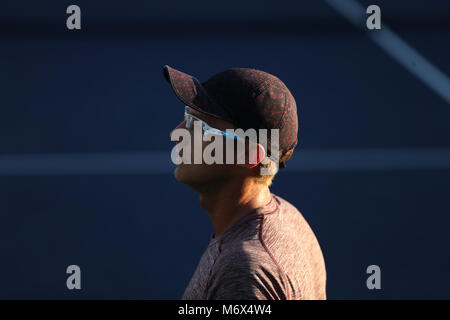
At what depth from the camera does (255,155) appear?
1.79 metres

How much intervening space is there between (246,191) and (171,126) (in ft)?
8.45

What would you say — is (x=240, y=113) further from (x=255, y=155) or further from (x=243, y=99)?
(x=255, y=155)

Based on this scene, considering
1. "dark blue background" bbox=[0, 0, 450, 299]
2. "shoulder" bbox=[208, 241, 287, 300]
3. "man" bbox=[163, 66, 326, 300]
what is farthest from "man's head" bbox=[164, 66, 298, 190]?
"dark blue background" bbox=[0, 0, 450, 299]

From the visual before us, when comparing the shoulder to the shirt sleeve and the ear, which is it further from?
the ear

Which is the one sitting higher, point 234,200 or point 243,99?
point 243,99

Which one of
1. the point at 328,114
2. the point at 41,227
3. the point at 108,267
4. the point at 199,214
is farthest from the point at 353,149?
the point at 41,227

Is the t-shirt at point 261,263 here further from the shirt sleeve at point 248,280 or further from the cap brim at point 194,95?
the cap brim at point 194,95

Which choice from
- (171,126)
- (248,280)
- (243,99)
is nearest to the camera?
(248,280)

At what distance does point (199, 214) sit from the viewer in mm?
4262

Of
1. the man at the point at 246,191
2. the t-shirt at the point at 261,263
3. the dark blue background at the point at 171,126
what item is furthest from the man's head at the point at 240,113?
the dark blue background at the point at 171,126

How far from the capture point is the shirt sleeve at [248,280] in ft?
4.78

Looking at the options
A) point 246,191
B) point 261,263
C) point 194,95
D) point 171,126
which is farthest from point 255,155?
point 171,126

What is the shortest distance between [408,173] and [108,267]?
2471 millimetres

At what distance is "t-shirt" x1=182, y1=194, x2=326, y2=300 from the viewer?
4.83 feet
